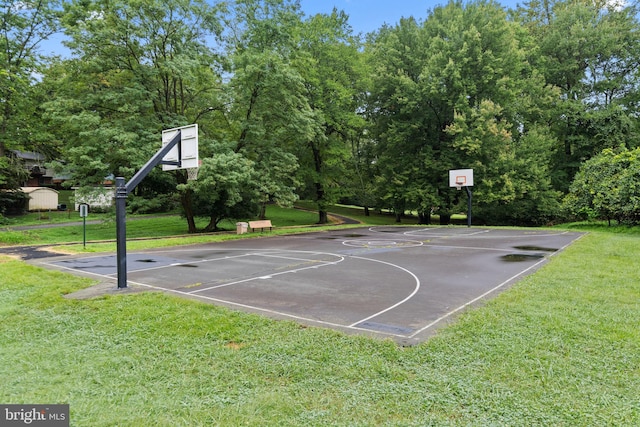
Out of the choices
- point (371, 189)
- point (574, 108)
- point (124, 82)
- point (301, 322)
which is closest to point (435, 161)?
point (371, 189)

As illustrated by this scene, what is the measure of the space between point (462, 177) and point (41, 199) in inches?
1382

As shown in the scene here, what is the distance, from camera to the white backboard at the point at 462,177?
2700 centimetres

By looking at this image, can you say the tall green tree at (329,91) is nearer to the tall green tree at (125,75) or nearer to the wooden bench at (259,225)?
the wooden bench at (259,225)

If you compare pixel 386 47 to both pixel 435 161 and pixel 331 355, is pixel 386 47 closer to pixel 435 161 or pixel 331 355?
pixel 435 161

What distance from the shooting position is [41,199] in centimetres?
3428

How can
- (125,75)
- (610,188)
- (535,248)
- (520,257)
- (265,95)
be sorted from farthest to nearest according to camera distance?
(610,188) < (265,95) < (125,75) < (535,248) < (520,257)

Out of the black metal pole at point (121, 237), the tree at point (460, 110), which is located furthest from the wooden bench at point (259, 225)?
the tree at point (460, 110)

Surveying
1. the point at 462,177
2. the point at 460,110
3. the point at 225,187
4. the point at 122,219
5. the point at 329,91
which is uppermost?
the point at 329,91

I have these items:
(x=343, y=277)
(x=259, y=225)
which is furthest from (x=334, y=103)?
(x=343, y=277)

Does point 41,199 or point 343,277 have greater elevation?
point 41,199

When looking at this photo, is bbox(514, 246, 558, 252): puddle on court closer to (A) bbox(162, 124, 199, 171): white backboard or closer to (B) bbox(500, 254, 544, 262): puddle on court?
(B) bbox(500, 254, 544, 262): puddle on court

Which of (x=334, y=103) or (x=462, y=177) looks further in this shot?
(x=334, y=103)

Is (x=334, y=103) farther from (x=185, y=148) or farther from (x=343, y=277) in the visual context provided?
(x=343, y=277)

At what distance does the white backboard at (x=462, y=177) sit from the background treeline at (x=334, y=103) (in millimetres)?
2340
